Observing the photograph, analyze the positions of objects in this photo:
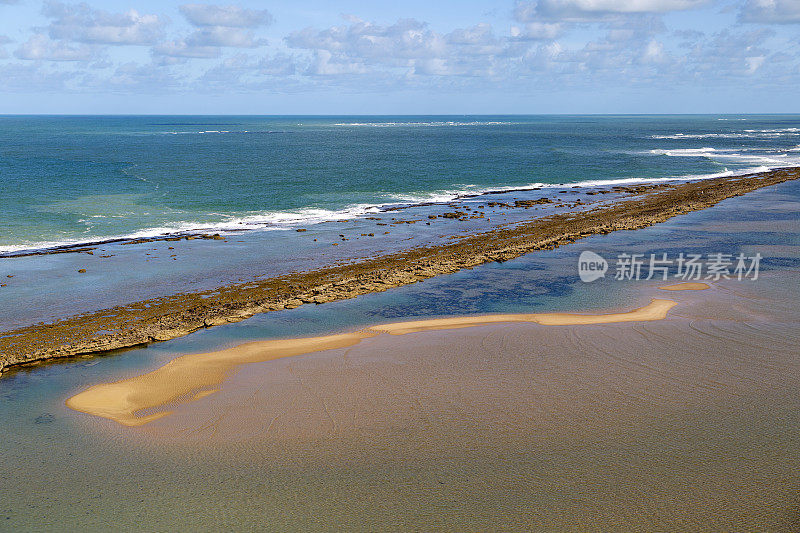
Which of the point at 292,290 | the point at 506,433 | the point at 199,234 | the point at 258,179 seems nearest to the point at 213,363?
the point at 292,290

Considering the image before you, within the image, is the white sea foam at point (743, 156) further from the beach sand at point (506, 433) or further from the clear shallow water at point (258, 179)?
the beach sand at point (506, 433)

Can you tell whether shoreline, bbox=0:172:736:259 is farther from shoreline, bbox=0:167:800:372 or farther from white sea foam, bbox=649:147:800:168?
white sea foam, bbox=649:147:800:168

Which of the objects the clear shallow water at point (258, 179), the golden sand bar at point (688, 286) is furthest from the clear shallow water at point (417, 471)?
the clear shallow water at point (258, 179)

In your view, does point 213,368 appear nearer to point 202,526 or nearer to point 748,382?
point 202,526

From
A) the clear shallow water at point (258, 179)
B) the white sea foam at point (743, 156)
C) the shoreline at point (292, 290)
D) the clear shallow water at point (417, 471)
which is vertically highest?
the white sea foam at point (743, 156)

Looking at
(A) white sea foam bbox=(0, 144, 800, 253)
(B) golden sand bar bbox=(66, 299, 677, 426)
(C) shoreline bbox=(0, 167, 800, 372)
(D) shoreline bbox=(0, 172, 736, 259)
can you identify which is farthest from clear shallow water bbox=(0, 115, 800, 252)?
(B) golden sand bar bbox=(66, 299, 677, 426)

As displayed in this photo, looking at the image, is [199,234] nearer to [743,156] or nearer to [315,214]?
[315,214]

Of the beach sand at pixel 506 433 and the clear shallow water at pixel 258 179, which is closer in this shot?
the beach sand at pixel 506 433
